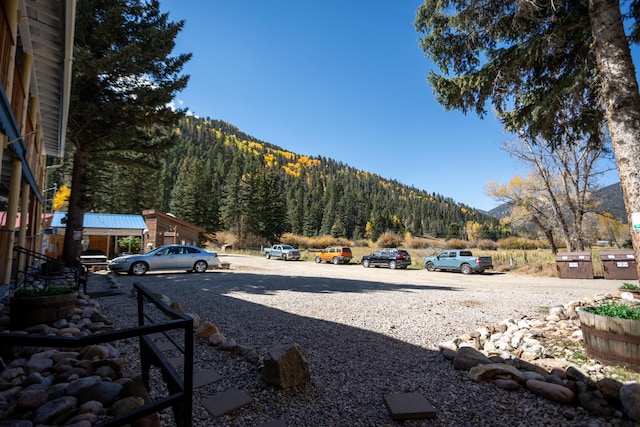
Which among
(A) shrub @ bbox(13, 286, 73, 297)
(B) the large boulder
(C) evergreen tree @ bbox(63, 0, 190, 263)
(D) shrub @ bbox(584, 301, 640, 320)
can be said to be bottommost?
(B) the large boulder

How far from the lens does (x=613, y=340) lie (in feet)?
12.6

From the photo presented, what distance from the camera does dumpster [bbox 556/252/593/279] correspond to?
1609 cm

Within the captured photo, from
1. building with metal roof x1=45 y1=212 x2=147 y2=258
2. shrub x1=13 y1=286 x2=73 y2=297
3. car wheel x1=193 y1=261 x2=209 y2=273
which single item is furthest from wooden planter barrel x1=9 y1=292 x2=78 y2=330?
building with metal roof x1=45 y1=212 x2=147 y2=258

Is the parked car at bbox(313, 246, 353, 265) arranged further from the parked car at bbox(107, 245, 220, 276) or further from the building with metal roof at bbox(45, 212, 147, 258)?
the building with metal roof at bbox(45, 212, 147, 258)

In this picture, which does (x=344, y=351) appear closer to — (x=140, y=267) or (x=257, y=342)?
(x=257, y=342)

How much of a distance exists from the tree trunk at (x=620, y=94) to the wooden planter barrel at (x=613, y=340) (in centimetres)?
175

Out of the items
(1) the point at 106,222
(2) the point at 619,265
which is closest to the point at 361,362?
(2) the point at 619,265

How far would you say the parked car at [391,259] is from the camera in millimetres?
24306

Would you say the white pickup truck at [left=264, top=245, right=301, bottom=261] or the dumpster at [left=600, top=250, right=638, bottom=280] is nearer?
the dumpster at [left=600, top=250, right=638, bottom=280]

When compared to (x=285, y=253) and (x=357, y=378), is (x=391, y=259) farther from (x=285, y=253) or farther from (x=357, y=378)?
(x=357, y=378)

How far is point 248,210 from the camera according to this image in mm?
52531

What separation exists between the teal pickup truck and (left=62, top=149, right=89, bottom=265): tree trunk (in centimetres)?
2040

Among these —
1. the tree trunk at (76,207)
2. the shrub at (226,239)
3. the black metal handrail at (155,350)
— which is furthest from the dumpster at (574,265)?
the shrub at (226,239)

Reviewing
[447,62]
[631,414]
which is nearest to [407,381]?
[631,414]
